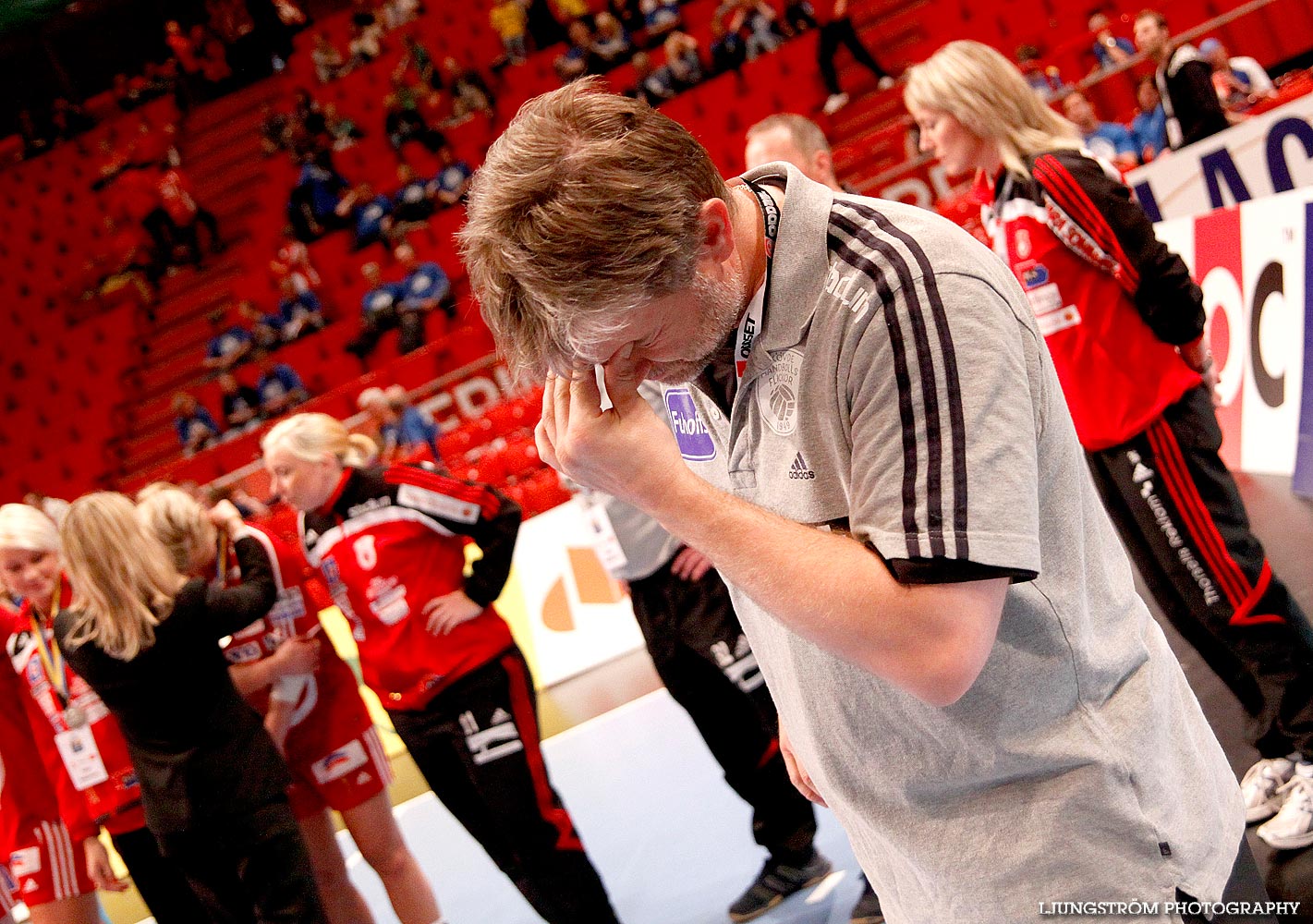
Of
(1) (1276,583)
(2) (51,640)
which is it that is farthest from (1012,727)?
(2) (51,640)

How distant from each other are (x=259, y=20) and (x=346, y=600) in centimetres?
1603

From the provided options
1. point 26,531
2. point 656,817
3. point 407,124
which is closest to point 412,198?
point 407,124

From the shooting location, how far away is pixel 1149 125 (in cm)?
830

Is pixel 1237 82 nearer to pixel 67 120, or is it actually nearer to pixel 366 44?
pixel 366 44

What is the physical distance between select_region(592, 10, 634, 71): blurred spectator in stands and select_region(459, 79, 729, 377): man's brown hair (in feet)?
41.9

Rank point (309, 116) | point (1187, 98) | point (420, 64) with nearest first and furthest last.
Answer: point (1187, 98), point (420, 64), point (309, 116)

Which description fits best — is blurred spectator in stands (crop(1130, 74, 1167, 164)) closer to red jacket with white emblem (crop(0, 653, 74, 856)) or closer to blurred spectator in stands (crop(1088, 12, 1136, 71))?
blurred spectator in stands (crop(1088, 12, 1136, 71))

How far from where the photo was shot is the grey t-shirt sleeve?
1.00 meters

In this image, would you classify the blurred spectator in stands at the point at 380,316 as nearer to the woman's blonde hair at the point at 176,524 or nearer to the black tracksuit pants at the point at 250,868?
the woman's blonde hair at the point at 176,524

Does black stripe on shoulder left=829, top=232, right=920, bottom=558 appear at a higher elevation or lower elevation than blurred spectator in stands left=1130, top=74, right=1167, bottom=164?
lower

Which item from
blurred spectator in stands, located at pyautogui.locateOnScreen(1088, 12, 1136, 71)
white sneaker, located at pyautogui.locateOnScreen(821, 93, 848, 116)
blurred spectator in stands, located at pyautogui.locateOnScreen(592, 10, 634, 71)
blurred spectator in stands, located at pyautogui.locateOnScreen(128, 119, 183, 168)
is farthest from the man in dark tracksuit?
blurred spectator in stands, located at pyautogui.locateOnScreen(128, 119, 183, 168)

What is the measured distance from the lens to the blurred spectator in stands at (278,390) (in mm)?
12305

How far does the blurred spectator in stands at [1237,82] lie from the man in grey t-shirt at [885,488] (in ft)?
26.0

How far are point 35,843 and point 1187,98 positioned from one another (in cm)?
791
